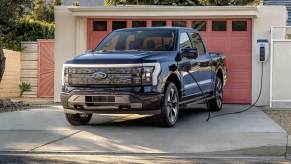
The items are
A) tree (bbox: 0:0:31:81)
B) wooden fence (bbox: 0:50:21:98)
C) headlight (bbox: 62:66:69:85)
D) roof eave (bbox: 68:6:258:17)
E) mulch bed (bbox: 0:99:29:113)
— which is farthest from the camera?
wooden fence (bbox: 0:50:21:98)

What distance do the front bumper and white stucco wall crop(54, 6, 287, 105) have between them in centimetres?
617

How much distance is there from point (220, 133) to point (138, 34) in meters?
3.02

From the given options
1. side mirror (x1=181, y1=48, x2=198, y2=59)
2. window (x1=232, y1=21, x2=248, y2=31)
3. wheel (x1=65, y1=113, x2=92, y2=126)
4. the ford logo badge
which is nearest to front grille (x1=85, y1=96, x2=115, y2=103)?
the ford logo badge

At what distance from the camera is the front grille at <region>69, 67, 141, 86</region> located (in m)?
11.1

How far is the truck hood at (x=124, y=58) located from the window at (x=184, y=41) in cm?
86

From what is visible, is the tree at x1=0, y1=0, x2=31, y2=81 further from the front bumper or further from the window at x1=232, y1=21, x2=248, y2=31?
the window at x1=232, y1=21, x2=248, y2=31

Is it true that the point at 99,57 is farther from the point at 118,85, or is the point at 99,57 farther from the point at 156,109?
the point at 156,109

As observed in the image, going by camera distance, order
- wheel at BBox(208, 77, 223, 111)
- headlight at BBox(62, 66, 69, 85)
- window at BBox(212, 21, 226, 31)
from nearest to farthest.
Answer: headlight at BBox(62, 66, 69, 85)
wheel at BBox(208, 77, 223, 111)
window at BBox(212, 21, 226, 31)

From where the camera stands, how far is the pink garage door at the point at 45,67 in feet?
70.2

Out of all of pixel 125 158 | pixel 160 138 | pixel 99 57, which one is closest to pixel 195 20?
pixel 99 57

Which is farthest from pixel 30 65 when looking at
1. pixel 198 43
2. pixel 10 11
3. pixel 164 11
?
pixel 198 43

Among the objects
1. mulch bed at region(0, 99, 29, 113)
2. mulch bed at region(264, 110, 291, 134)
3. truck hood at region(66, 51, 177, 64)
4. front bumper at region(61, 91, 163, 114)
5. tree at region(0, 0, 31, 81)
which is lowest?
mulch bed at region(264, 110, 291, 134)

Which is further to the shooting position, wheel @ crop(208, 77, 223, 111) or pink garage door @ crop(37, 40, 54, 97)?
pink garage door @ crop(37, 40, 54, 97)

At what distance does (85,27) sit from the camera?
17625mm
